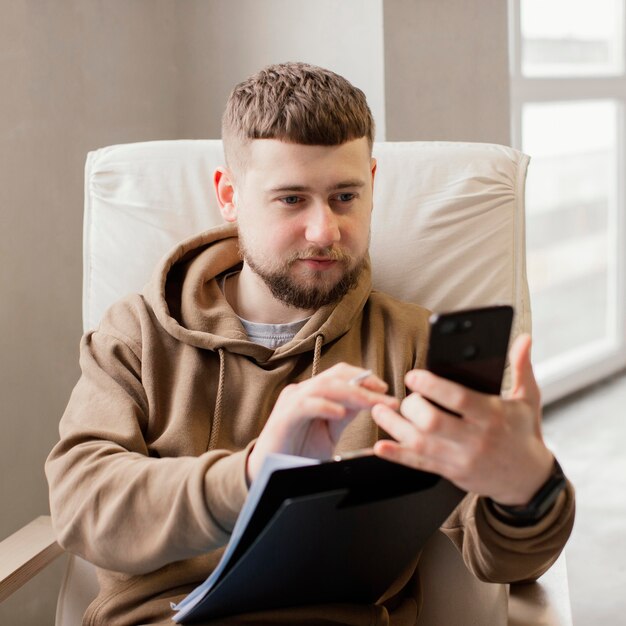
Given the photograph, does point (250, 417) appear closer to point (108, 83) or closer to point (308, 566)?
point (308, 566)

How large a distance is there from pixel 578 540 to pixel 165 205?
4.92ft

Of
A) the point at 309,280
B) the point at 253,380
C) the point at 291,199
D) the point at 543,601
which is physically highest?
the point at 291,199

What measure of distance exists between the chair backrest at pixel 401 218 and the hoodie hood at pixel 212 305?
0.12 metres

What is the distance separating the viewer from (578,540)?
2434 millimetres

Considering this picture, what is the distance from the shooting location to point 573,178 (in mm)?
3303

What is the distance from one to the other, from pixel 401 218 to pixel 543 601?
578 mm

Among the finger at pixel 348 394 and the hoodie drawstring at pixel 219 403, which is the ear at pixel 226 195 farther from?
the finger at pixel 348 394

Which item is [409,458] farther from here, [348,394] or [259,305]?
[259,305]

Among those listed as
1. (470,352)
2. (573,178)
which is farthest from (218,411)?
(573,178)

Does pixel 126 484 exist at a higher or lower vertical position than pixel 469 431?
lower

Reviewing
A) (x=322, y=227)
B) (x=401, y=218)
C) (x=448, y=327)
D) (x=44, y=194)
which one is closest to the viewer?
(x=448, y=327)

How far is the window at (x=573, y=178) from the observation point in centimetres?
300

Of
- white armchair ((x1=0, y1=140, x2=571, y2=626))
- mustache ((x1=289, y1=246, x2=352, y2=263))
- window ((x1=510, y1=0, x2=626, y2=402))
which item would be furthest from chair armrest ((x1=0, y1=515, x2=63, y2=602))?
window ((x1=510, y1=0, x2=626, y2=402))

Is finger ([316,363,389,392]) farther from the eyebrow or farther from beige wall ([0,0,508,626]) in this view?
beige wall ([0,0,508,626])
